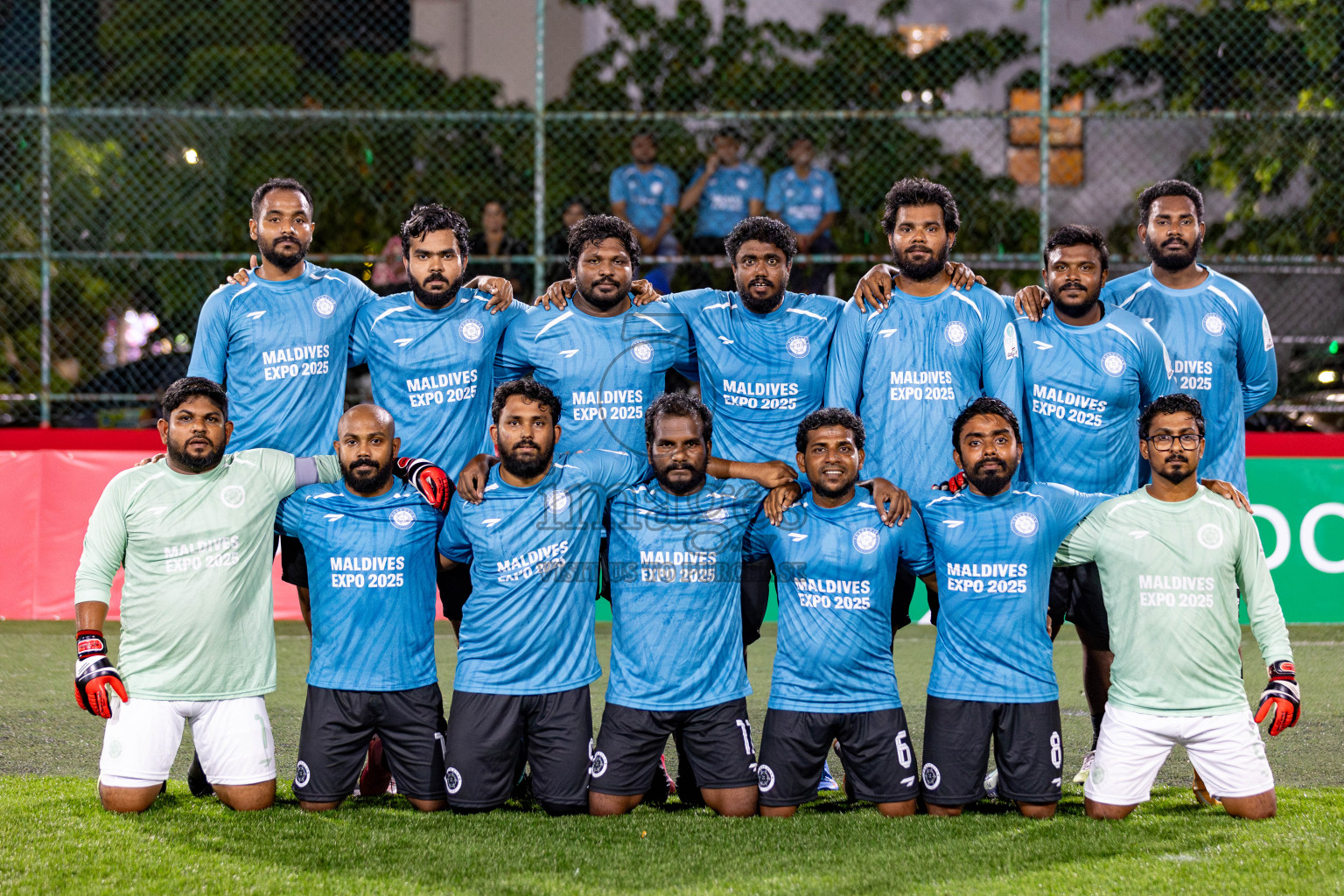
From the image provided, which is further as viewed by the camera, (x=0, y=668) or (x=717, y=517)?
(x=0, y=668)

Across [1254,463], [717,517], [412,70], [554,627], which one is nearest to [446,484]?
[554,627]

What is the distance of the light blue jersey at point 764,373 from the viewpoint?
220 inches

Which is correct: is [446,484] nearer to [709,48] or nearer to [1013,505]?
[1013,505]

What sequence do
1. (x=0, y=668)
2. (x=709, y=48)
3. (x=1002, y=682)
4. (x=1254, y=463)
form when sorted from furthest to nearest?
1. (x=709, y=48)
2. (x=1254, y=463)
3. (x=0, y=668)
4. (x=1002, y=682)

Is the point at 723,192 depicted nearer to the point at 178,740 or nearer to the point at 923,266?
the point at 923,266

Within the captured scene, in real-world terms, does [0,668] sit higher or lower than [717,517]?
A: lower

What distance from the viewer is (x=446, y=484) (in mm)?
5250

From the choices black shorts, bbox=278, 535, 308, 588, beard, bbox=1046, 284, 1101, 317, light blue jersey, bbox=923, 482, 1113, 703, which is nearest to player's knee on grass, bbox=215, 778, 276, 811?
black shorts, bbox=278, 535, 308, 588

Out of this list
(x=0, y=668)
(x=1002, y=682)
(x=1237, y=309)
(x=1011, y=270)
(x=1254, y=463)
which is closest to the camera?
(x=1002, y=682)

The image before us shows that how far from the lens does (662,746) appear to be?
16.5 feet

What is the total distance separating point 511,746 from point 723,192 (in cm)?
706

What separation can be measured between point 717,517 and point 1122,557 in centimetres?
153

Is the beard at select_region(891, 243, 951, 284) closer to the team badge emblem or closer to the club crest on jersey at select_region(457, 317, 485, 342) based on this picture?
the team badge emblem

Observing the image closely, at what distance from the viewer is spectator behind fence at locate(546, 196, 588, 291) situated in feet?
34.7
